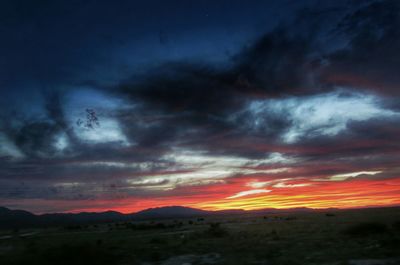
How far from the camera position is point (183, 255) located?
29.6 m

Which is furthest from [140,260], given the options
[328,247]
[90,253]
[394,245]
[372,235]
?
[372,235]

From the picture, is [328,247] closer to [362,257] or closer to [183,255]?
[362,257]

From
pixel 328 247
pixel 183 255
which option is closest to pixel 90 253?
pixel 183 255

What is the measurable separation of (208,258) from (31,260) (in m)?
11.6

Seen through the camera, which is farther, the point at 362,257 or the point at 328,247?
the point at 328,247

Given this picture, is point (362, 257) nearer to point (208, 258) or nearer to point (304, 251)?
point (304, 251)

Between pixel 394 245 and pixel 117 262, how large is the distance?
18.7 metres

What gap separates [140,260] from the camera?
2823 centimetres

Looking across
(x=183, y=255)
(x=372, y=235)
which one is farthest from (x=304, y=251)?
(x=372, y=235)

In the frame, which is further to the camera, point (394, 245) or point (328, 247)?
point (328, 247)

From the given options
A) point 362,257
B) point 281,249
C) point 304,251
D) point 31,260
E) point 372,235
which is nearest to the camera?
point 362,257

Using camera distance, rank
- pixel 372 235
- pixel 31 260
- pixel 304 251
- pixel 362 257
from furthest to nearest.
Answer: pixel 372 235, pixel 304 251, pixel 31 260, pixel 362 257

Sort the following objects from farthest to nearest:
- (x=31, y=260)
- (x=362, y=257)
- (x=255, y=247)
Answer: (x=255, y=247) → (x=31, y=260) → (x=362, y=257)

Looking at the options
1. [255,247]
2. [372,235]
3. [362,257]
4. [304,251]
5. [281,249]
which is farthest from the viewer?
[372,235]
